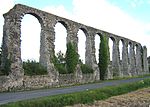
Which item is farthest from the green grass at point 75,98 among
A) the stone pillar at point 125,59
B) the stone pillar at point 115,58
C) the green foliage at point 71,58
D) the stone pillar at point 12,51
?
the stone pillar at point 125,59

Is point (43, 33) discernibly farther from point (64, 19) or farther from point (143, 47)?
point (143, 47)

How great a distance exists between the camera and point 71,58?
34062 millimetres

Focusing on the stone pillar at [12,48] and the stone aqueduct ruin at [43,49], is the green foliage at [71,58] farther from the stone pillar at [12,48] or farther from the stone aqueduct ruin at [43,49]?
the stone pillar at [12,48]

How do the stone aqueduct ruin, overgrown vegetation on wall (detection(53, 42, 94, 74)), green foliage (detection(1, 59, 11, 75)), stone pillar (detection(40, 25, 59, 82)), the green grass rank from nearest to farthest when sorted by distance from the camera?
the green grass
green foliage (detection(1, 59, 11, 75))
the stone aqueduct ruin
stone pillar (detection(40, 25, 59, 82))
overgrown vegetation on wall (detection(53, 42, 94, 74))

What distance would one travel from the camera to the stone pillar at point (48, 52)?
1203 inches

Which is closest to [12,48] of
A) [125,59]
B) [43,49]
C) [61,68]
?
[43,49]

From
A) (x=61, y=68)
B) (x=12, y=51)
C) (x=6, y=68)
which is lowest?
(x=6, y=68)

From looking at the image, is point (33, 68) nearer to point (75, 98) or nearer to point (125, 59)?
point (75, 98)

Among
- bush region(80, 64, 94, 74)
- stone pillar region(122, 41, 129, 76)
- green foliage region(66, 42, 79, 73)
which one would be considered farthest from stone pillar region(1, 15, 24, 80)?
stone pillar region(122, 41, 129, 76)

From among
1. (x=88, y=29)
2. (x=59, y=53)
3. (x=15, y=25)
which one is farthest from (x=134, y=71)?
(x=15, y=25)

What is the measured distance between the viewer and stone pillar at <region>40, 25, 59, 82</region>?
A: 30562 millimetres

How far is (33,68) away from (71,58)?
637cm

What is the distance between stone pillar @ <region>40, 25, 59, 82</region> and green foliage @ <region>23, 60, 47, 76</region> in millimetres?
841

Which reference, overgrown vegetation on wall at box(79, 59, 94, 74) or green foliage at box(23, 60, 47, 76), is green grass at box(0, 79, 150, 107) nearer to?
green foliage at box(23, 60, 47, 76)
